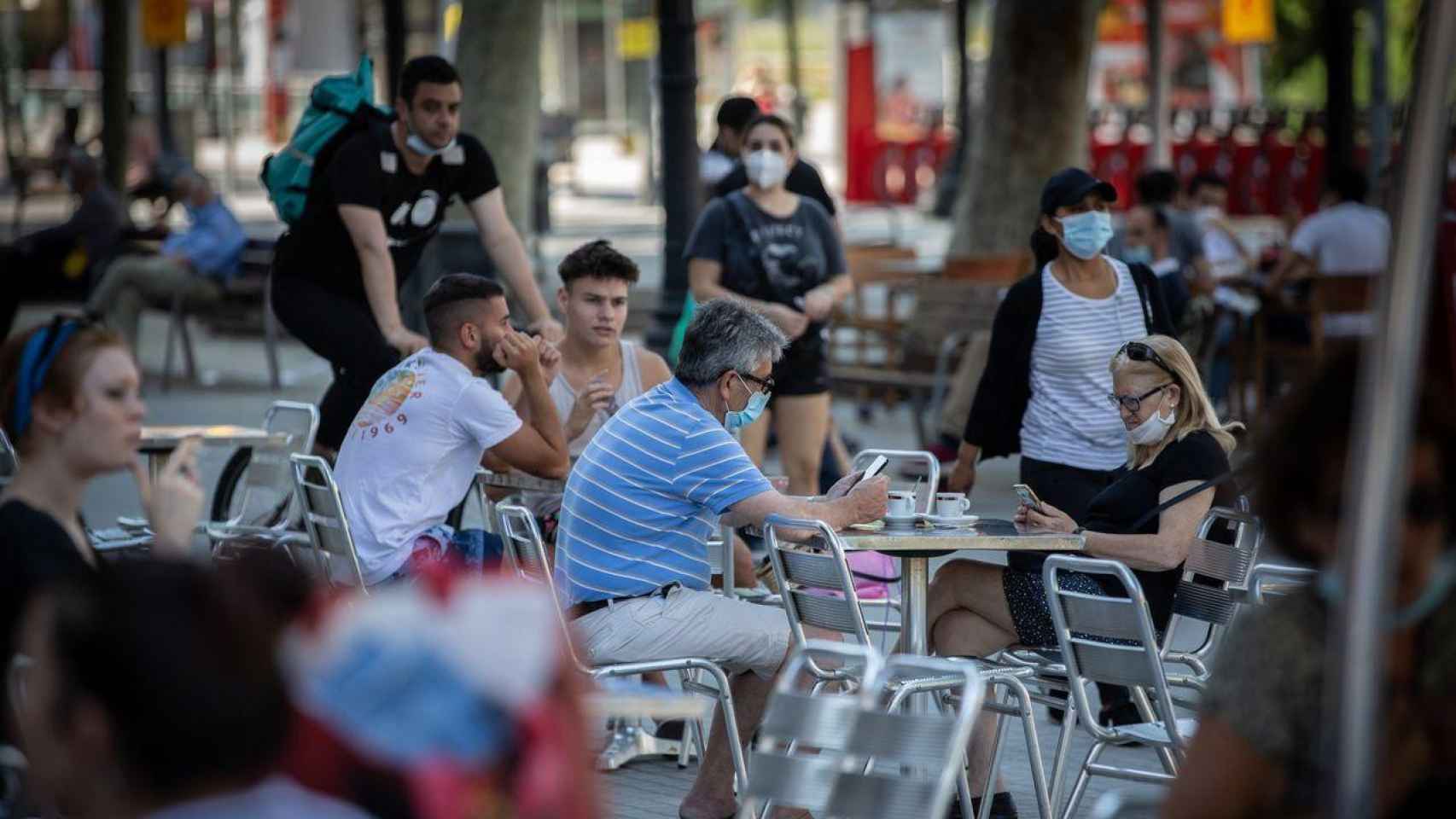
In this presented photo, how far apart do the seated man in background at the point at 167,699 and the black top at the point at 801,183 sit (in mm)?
7243

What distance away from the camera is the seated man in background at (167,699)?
2559 millimetres

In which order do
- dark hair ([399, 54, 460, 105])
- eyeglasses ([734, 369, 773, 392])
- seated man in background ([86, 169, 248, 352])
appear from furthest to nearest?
seated man in background ([86, 169, 248, 352])
dark hair ([399, 54, 460, 105])
eyeglasses ([734, 369, 773, 392])

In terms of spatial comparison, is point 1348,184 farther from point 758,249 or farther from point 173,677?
point 173,677

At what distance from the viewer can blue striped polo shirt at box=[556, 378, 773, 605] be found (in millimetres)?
5754

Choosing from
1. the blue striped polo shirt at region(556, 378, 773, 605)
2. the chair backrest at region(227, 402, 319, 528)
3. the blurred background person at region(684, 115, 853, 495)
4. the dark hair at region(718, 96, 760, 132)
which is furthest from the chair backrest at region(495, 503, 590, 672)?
the dark hair at region(718, 96, 760, 132)

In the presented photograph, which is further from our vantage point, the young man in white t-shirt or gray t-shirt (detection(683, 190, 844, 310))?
gray t-shirt (detection(683, 190, 844, 310))

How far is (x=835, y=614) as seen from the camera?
5.66m

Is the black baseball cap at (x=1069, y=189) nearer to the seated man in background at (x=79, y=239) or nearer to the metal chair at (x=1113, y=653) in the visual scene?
the metal chair at (x=1113, y=653)

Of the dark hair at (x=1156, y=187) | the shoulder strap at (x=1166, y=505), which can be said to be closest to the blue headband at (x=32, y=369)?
the shoulder strap at (x=1166, y=505)

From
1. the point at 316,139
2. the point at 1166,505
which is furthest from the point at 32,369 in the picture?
the point at 316,139

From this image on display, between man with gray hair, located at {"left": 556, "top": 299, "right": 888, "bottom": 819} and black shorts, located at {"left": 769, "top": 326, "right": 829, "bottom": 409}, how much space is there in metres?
3.22

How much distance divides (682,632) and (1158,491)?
4.48ft

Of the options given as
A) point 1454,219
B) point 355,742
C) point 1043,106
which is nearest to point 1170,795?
point 355,742

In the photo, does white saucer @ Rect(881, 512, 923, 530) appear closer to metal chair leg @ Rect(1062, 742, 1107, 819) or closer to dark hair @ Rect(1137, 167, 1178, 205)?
metal chair leg @ Rect(1062, 742, 1107, 819)
